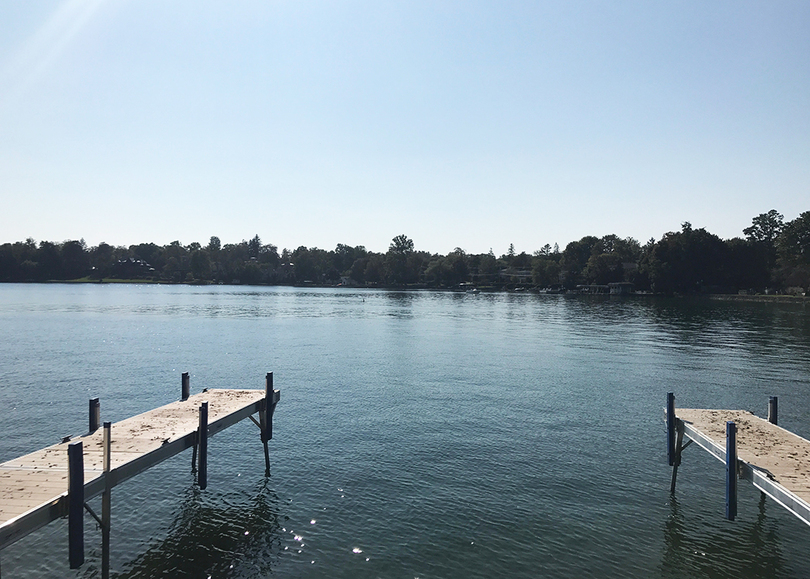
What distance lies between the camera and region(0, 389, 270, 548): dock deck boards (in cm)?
1113

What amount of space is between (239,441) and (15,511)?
13923 millimetres

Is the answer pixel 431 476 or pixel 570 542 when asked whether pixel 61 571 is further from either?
pixel 570 542

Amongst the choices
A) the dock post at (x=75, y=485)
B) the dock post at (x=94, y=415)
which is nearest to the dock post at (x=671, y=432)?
the dock post at (x=75, y=485)

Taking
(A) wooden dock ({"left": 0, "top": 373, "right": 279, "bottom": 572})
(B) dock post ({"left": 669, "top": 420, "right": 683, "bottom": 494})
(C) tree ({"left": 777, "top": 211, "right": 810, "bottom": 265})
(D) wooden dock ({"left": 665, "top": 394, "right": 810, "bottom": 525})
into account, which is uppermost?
(C) tree ({"left": 777, "top": 211, "right": 810, "bottom": 265})

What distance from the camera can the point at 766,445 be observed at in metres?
16.6

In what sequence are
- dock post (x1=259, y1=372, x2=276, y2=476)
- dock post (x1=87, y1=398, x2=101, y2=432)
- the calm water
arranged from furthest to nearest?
dock post (x1=259, y1=372, x2=276, y2=476)
dock post (x1=87, y1=398, x2=101, y2=432)
the calm water

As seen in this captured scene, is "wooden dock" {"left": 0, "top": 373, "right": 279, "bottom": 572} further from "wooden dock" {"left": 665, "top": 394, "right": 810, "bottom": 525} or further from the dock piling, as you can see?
"wooden dock" {"left": 665, "top": 394, "right": 810, "bottom": 525}

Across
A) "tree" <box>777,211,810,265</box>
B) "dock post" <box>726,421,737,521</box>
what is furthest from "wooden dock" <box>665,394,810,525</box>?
"tree" <box>777,211,810,265</box>

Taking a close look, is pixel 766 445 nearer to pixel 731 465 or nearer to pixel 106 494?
pixel 731 465

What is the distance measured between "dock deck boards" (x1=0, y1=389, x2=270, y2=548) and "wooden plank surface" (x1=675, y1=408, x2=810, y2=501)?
17029mm

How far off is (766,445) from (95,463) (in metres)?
20.0

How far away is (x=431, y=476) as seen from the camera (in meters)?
20.3

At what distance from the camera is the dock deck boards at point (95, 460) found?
11.1 meters

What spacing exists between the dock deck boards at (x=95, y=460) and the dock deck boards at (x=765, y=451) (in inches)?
661
